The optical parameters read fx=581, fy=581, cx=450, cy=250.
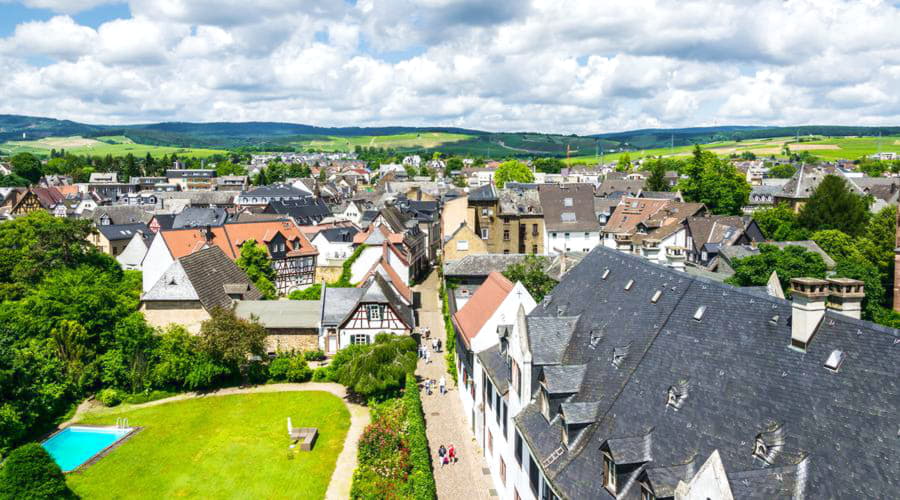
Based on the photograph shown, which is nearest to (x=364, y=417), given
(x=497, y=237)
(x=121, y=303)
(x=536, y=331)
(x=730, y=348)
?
(x=536, y=331)

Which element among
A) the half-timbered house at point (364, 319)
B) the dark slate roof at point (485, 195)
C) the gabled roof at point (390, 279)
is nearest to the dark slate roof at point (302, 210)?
the dark slate roof at point (485, 195)

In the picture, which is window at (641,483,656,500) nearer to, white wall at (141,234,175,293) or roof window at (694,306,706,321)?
roof window at (694,306,706,321)

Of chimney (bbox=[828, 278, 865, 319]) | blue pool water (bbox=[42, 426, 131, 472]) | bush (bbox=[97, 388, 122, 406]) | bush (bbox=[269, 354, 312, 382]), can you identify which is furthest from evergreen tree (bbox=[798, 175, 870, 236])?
bush (bbox=[97, 388, 122, 406])

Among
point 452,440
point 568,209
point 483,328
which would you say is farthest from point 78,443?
point 568,209

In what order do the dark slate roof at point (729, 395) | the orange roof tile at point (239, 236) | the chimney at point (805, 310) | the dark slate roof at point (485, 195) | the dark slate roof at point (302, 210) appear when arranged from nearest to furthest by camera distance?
the dark slate roof at point (729, 395), the chimney at point (805, 310), the orange roof tile at point (239, 236), the dark slate roof at point (485, 195), the dark slate roof at point (302, 210)

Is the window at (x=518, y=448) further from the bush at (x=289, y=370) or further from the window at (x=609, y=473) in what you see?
the bush at (x=289, y=370)

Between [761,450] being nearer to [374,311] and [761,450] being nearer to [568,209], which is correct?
[374,311]
